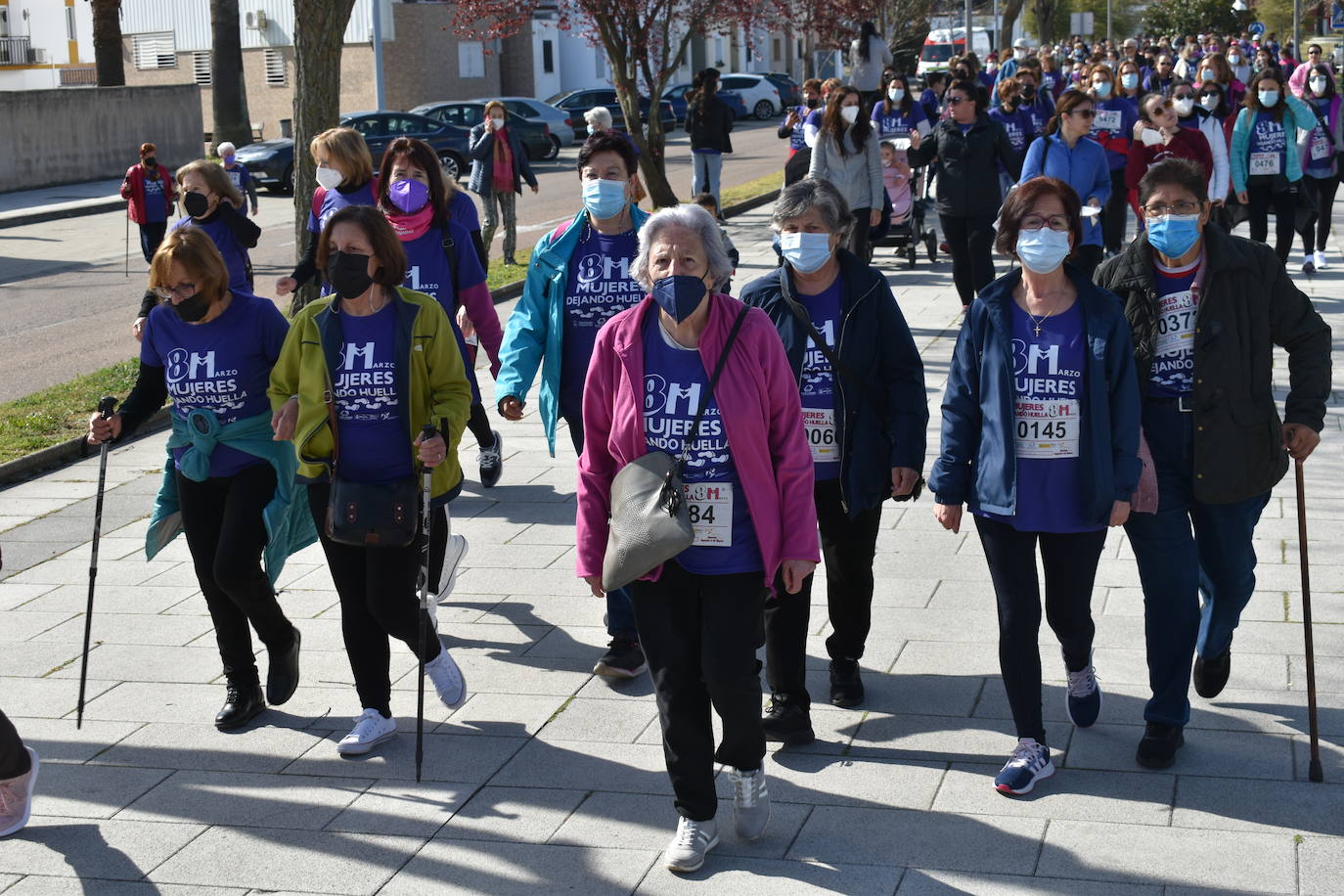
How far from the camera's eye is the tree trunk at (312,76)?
1256cm

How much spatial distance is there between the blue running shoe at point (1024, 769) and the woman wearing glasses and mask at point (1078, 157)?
630 centimetres

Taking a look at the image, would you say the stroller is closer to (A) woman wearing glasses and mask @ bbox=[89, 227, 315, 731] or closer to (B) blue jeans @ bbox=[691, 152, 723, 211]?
(B) blue jeans @ bbox=[691, 152, 723, 211]

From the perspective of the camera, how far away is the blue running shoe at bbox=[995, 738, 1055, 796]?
4773mm

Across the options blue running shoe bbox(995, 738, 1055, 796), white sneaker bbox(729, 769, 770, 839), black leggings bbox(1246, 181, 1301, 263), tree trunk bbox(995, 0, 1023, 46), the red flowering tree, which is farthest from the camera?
tree trunk bbox(995, 0, 1023, 46)

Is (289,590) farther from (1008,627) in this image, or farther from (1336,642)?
(1336,642)

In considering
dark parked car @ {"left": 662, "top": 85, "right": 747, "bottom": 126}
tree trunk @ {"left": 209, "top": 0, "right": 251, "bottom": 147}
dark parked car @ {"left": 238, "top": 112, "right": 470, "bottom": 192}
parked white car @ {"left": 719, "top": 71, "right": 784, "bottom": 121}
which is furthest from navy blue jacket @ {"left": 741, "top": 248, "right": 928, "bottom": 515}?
parked white car @ {"left": 719, "top": 71, "right": 784, "bottom": 121}

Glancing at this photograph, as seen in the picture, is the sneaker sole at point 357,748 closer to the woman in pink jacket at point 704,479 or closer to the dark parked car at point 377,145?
the woman in pink jacket at point 704,479

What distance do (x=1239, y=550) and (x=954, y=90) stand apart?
7434 millimetres

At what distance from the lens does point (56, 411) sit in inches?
433

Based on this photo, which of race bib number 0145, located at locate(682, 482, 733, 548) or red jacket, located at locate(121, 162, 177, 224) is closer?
race bib number 0145, located at locate(682, 482, 733, 548)

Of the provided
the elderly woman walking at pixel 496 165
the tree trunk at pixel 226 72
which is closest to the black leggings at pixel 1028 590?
the elderly woman walking at pixel 496 165

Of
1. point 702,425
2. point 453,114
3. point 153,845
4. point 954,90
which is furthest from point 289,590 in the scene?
point 453,114

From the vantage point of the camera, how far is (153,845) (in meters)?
4.75

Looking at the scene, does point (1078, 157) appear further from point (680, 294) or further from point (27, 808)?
point (27, 808)
